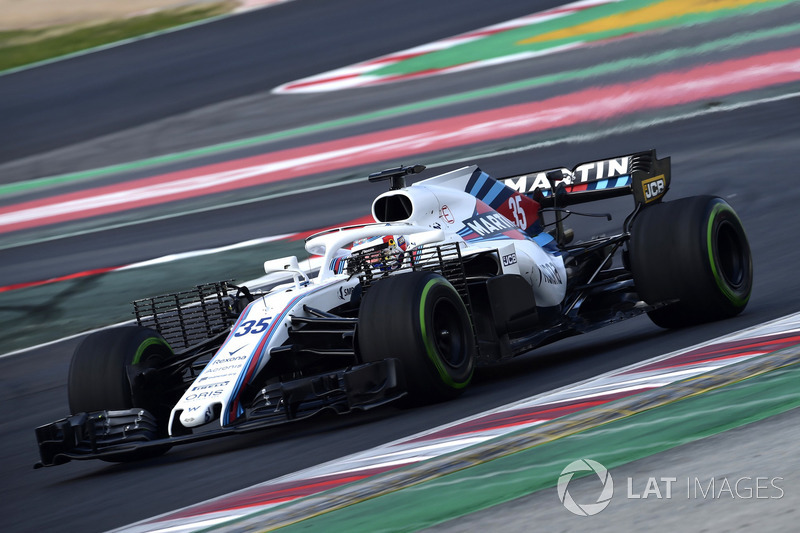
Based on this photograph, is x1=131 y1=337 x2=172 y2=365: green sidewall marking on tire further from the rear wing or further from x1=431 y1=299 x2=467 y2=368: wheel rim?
the rear wing

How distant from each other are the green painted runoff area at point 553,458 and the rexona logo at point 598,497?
0.05 meters

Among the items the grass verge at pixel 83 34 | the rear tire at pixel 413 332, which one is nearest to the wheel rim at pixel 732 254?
the rear tire at pixel 413 332

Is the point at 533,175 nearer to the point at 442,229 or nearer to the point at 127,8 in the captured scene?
the point at 442,229

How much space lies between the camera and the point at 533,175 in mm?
10594

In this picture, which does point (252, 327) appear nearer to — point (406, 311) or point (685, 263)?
point (406, 311)

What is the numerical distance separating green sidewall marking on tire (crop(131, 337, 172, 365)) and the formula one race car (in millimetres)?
12

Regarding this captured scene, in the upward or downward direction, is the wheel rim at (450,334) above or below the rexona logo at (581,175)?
below

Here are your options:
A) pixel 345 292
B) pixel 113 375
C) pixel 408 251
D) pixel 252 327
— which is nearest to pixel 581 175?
pixel 408 251

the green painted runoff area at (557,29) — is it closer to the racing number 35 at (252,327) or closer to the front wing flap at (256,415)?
the racing number 35 at (252,327)

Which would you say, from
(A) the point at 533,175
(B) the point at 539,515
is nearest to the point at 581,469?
(B) the point at 539,515

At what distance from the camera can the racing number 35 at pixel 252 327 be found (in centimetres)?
768

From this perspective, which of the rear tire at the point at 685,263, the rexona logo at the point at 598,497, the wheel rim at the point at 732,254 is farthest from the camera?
the wheel rim at the point at 732,254

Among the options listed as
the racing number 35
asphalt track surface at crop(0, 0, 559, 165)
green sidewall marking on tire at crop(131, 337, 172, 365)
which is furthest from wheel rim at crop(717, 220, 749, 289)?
asphalt track surface at crop(0, 0, 559, 165)

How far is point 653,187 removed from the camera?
10047mm
